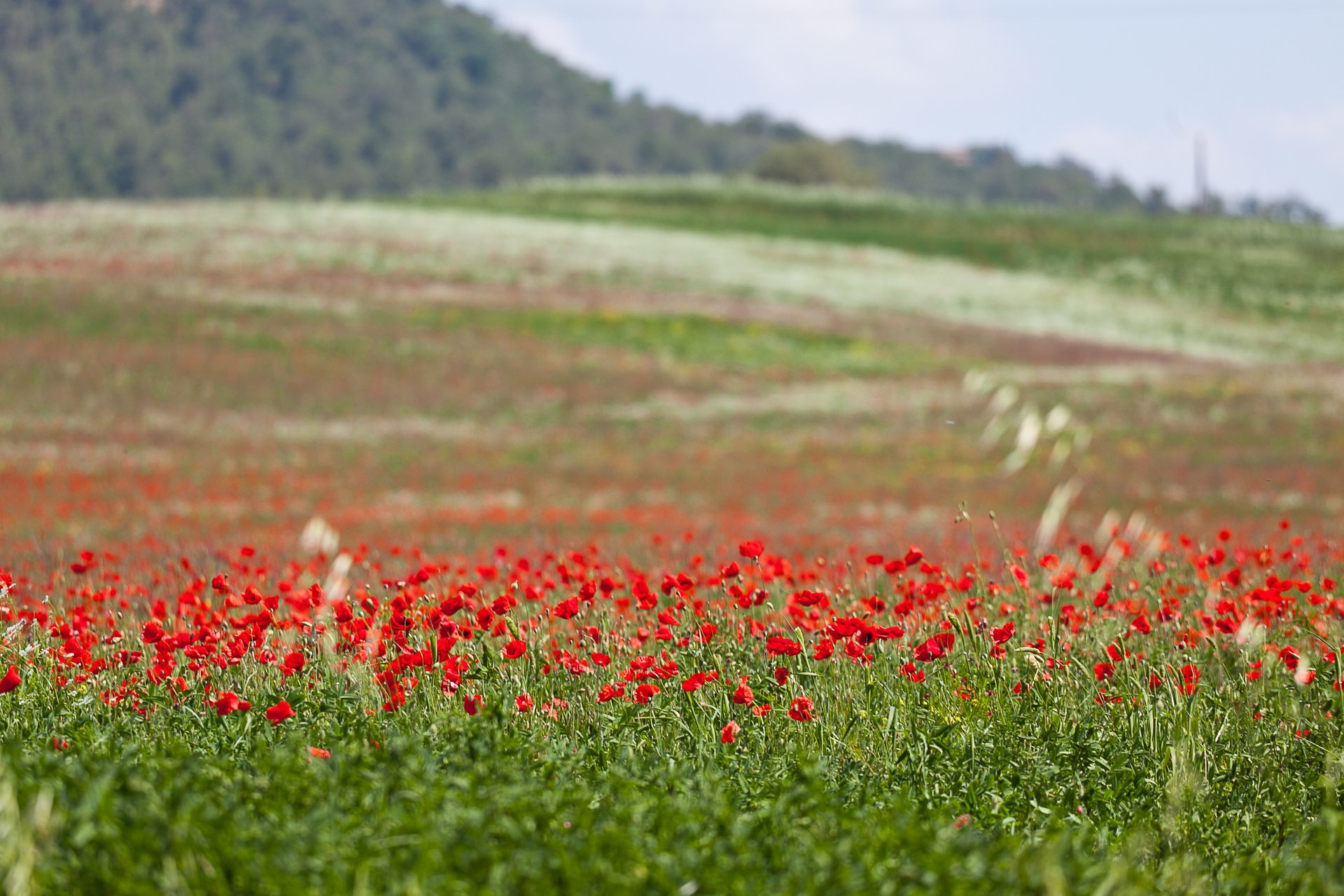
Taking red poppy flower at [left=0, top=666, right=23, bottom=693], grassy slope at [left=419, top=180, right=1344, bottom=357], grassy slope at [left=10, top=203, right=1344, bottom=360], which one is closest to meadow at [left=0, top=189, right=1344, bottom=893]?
red poppy flower at [left=0, top=666, right=23, bottom=693]

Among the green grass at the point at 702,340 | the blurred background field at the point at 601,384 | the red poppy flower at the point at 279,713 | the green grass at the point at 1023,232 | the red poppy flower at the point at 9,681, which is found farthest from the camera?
the green grass at the point at 1023,232

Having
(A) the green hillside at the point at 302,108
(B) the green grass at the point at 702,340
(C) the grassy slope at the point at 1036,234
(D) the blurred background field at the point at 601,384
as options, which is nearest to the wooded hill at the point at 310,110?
(A) the green hillside at the point at 302,108

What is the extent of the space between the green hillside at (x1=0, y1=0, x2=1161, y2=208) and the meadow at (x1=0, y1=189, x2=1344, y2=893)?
68290 mm

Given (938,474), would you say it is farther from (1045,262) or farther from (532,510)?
(1045,262)

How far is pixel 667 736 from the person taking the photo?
5.04 m

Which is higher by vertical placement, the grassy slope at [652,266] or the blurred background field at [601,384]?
the grassy slope at [652,266]

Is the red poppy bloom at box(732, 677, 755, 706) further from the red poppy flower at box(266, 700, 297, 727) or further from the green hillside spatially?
the green hillside

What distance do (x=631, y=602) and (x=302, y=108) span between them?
373ft

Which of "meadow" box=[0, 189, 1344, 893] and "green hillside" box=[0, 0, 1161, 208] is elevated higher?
"green hillside" box=[0, 0, 1161, 208]

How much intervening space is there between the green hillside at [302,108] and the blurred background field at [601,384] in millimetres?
50222

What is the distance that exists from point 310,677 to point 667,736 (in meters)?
1.56

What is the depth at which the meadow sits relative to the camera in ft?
11.9

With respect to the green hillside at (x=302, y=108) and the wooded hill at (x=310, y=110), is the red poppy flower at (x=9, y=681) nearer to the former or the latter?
the wooded hill at (x=310, y=110)

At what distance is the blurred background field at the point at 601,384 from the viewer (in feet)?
53.2
